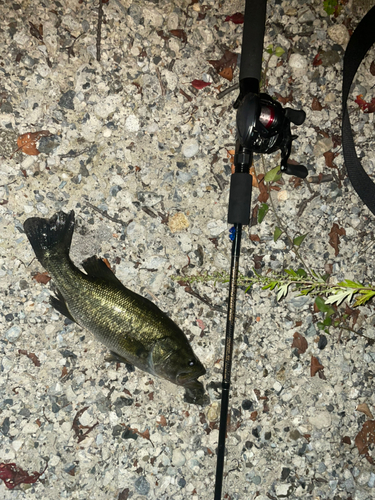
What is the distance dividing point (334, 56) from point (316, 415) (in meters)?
2.41

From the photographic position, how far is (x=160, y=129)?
99.0 inches

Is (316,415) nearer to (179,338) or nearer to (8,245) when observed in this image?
(179,338)

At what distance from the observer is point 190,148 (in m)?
2.53

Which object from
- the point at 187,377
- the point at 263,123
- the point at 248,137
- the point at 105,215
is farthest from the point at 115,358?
the point at 263,123

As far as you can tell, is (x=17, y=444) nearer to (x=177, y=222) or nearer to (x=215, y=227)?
(x=177, y=222)

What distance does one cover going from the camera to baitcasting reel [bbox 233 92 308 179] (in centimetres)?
207

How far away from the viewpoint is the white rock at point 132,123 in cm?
249

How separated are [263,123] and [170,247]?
0.94 m

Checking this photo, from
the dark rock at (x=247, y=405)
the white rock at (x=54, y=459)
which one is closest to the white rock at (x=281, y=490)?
the dark rock at (x=247, y=405)

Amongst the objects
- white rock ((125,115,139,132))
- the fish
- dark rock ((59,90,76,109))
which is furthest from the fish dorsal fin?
dark rock ((59,90,76,109))

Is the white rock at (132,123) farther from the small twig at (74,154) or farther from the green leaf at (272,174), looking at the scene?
the green leaf at (272,174)

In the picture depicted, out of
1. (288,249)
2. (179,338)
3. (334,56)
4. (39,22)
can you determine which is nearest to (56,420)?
(179,338)

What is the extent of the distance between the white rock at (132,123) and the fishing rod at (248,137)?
669 mm

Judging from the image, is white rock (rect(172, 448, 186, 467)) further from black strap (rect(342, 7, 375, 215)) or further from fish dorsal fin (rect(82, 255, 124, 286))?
black strap (rect(342, 7, 375, 215))
